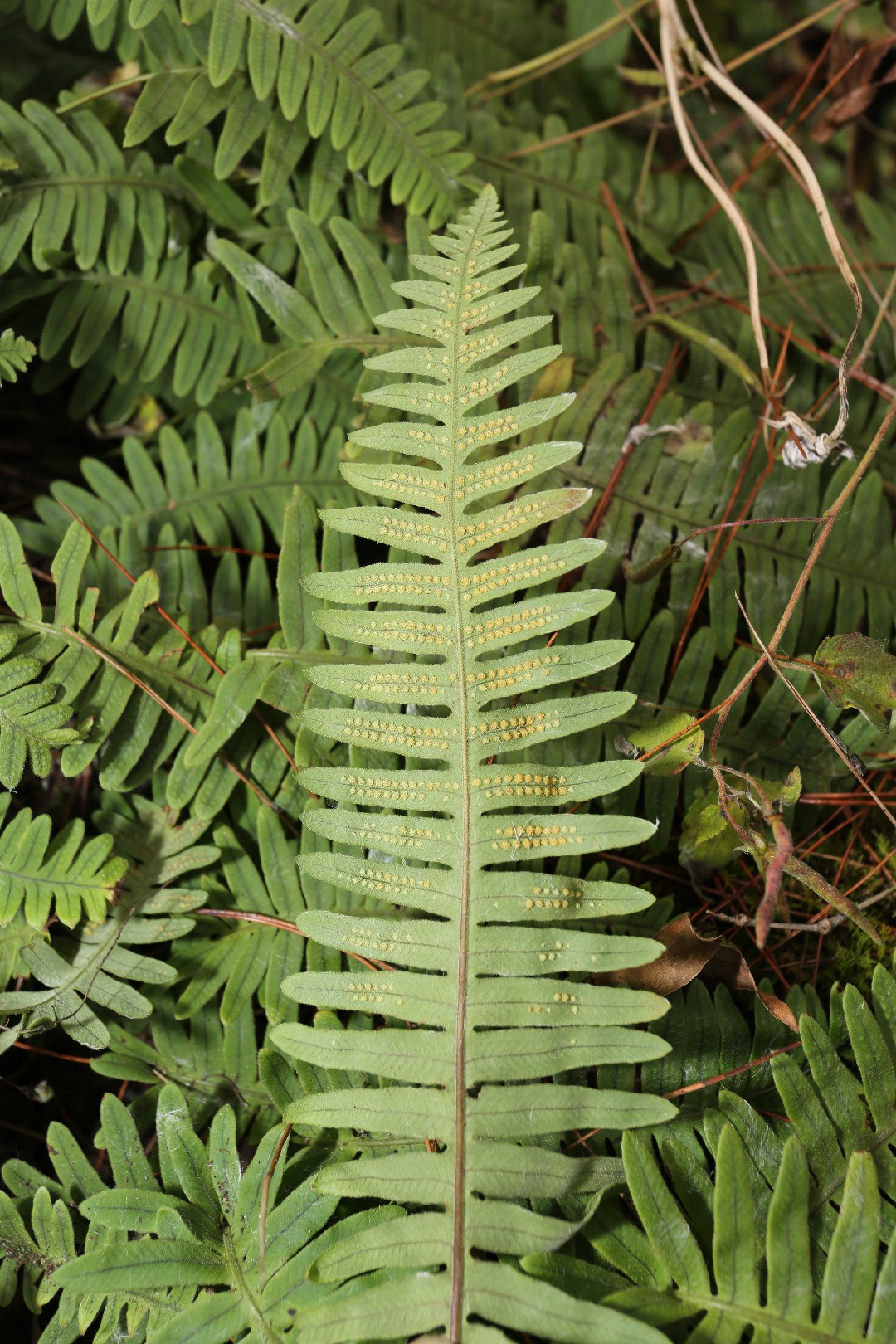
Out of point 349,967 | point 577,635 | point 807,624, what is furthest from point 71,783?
point 807,624

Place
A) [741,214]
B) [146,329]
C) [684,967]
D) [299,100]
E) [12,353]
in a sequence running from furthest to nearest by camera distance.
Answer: [146,329], [741,214], [299,100], [12,353], [684,967]

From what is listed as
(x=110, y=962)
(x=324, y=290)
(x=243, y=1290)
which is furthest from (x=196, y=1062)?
(x=324, y=290)

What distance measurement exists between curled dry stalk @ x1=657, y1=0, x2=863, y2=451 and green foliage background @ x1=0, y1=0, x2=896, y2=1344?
17cm

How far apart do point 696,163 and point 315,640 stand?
4.57 ft

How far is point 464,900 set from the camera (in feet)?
4.87

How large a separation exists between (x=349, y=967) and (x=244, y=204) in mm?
1834

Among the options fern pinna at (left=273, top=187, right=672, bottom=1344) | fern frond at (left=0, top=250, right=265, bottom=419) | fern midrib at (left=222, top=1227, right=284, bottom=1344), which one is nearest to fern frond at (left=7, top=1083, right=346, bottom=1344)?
fern midrib at (left=222, top=1227, right=284, bottom=1344)

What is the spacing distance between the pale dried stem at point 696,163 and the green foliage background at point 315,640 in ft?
0.43

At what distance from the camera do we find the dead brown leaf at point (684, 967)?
159 centimetres

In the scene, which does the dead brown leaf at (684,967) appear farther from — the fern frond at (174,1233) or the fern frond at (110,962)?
the fern frond at (110,962)

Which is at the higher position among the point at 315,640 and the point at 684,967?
the point at 315,640

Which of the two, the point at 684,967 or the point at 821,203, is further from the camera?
the point at 821,203

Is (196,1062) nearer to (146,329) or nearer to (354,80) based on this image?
(146,329)

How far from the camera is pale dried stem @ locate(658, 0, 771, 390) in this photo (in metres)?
2.02
